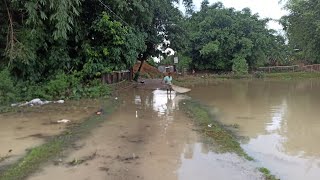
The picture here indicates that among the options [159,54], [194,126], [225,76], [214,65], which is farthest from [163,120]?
[214,65]

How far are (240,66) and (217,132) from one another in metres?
25.2

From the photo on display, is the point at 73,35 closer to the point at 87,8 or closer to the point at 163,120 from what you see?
the point at 87,8

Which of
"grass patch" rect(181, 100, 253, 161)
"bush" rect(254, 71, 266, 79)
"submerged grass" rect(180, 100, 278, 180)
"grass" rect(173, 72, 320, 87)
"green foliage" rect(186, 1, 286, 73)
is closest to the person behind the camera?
"submerged grass" rect(180, 100, 278, 180)

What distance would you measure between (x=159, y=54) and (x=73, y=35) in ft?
33.6

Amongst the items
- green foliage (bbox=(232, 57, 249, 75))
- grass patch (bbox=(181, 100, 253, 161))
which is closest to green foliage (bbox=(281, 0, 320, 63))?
green foliage (bbox=(232, 57, 249, 75))

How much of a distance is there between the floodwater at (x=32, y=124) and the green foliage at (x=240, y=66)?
21.5 m

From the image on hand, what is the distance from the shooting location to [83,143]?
898cm

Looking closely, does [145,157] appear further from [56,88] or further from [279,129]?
[56,88]

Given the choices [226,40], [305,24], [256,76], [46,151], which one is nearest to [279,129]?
[46,151]

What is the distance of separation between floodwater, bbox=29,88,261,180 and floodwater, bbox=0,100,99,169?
1.12 m

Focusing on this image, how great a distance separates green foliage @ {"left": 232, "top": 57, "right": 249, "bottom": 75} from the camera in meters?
34.7

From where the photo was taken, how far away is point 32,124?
36.8 feet

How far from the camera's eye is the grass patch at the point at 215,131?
8727 millimetres

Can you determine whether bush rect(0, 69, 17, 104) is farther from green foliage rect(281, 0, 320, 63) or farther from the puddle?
green foliage rect(281, 0, 320, 63)
